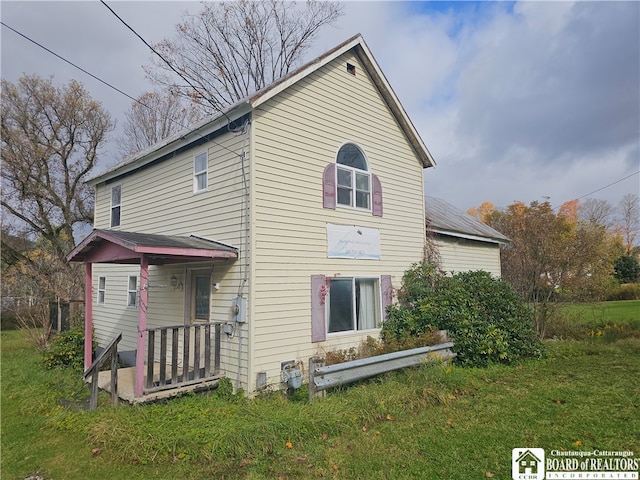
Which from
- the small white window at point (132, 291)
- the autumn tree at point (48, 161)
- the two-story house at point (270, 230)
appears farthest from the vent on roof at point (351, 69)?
the autumn tree at point (48, 161)

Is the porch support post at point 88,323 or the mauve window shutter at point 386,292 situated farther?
the mauve window shutter at point 386,292

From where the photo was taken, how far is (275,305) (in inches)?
310

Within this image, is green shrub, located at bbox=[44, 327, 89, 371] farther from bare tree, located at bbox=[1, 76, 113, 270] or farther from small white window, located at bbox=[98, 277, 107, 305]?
bare tree, located at bbox=[1, 76, 113, 270]

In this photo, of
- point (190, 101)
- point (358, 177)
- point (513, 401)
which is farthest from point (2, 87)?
point (513, 401)

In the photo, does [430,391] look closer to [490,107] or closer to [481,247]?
[481,247]

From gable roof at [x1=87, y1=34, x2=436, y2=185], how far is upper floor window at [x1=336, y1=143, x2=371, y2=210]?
83.6 inches

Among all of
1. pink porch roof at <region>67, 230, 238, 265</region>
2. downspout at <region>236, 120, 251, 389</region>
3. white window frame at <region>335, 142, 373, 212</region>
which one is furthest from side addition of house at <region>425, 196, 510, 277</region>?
pink porch roof at <region>67, 230, 238, 265</region>

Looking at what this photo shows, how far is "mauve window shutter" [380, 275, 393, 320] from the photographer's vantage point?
34.0 feet

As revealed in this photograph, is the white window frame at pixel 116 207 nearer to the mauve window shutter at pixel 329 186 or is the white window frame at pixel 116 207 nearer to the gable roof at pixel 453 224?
the mauve window shutter at pixel 329 186

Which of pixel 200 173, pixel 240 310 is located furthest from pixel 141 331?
pixel 200 173

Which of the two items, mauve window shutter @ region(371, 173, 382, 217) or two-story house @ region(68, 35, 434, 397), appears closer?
two-story house @ region(68, 35, 434, 397)

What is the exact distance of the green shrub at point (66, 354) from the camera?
10297 millimetres

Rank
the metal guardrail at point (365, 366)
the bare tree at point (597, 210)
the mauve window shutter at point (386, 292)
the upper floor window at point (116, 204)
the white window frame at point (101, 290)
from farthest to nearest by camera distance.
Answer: the bare tree at point (597, 210) → the white window frame at point (101, 290) → the upper floor window at point (116, 204) → the mauve window shutter at point (386, 292) → the metal guardrail at point (365, 366)

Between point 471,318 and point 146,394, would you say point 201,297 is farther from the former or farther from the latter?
point 471,318
